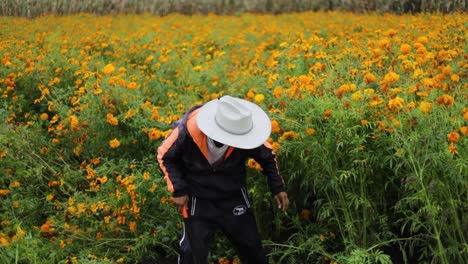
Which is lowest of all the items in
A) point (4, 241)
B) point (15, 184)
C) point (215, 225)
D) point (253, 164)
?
point (4, 241)

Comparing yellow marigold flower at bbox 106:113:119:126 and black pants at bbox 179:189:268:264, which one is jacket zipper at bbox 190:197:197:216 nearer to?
black pants at bbox 179:189:268:264

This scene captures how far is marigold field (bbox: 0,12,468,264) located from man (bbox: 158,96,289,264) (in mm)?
187

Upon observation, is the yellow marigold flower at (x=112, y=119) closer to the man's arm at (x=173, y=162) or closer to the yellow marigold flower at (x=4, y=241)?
the yellow marigold flower at (x=4, y=241)

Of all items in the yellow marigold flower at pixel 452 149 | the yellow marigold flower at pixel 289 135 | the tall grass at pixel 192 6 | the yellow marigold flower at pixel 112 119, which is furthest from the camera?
the tall grass at pixel 192 6

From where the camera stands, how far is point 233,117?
2.90 m

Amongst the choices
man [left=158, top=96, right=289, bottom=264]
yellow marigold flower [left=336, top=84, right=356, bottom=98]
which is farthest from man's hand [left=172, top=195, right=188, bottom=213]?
yellow marigold flower [left=336, top=84, right=356, bottom=98]

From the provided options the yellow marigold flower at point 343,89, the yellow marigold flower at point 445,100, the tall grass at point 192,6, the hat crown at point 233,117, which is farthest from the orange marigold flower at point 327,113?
the tall grass at point 192,6

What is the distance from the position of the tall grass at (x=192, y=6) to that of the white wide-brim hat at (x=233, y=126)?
21.1 ft

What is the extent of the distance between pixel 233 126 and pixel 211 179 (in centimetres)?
36

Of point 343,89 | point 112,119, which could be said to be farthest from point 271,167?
point 112,119

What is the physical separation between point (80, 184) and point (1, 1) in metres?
6.67

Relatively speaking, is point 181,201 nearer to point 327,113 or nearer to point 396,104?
point 327,113

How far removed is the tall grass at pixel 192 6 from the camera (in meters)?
9.67

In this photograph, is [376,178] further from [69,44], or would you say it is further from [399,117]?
[69,44]
